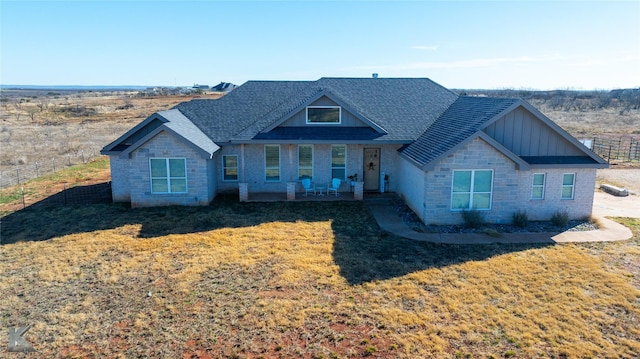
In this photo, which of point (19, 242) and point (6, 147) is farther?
point (6, 147)

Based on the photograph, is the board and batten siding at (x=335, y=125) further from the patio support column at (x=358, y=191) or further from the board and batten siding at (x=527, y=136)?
the board and batten siding at (x=527, y=136)

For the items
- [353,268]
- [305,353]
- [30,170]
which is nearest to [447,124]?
[353,268]

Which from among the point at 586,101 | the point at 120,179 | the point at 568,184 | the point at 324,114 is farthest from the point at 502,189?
the point at 586,101

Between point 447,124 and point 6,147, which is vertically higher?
point 447,124

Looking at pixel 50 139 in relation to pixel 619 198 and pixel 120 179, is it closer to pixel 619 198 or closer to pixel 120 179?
pixel 120 179

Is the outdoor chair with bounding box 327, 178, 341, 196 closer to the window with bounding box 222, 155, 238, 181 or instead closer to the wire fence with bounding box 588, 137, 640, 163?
the window with bounding box 222, 155, 238, 181

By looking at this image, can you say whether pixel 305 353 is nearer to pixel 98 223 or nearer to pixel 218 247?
pixel 218 247

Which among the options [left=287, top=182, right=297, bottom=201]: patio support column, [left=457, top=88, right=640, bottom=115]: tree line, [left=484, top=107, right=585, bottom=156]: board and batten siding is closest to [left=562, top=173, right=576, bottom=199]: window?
[left=484, top=107, right=585, bottom=156]: board and batten siding
